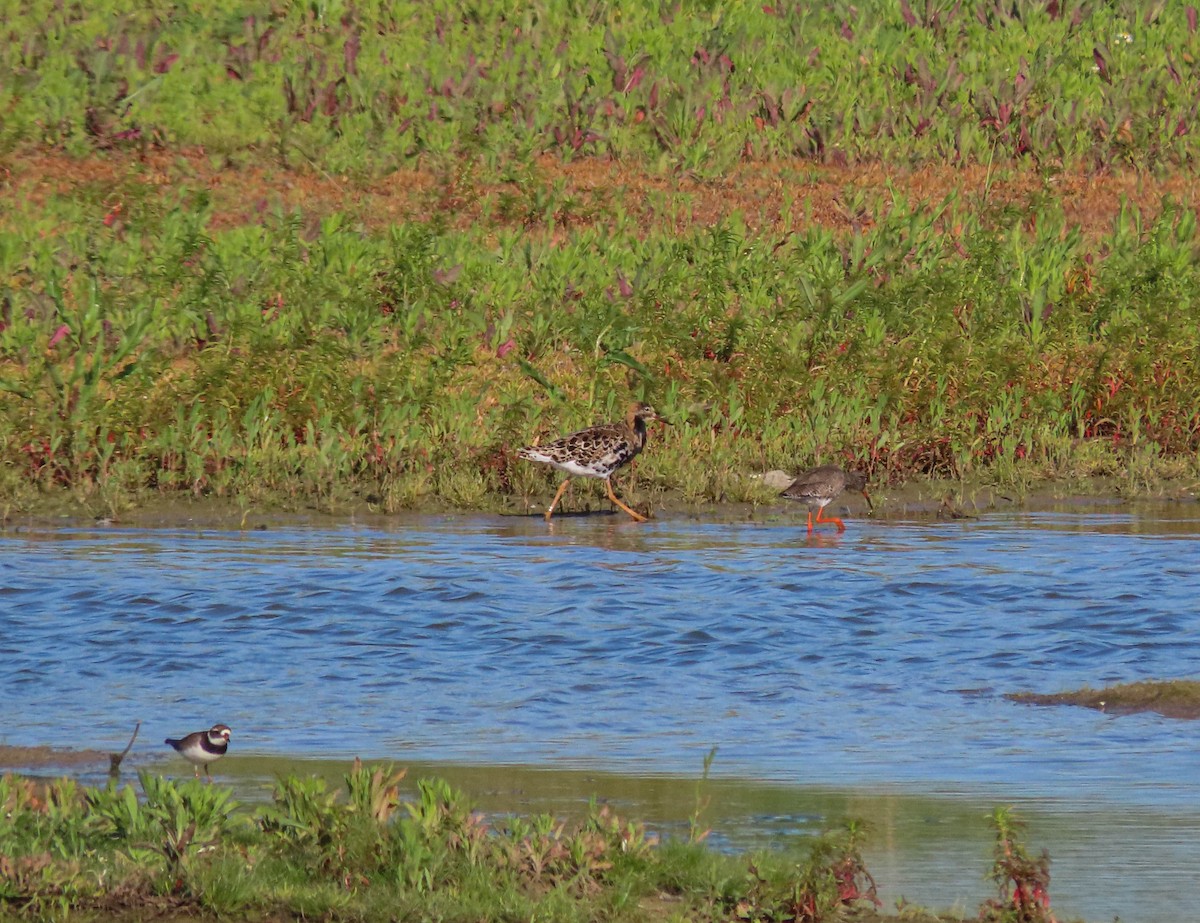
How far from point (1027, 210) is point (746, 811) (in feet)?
40.2

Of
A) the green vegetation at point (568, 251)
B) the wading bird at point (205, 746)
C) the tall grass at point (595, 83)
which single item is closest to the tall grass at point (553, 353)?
the green vegetation at point (568, 251)

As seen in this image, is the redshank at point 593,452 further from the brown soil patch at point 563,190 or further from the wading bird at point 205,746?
the wading bird at point 205,746

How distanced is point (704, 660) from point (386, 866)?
4206 millimetres

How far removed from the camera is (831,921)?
5.41m

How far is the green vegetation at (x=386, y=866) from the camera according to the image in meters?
5.39

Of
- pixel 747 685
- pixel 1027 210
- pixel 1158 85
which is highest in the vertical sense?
pixel 1158 85

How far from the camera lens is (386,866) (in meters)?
5.61

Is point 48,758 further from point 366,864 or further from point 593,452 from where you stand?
point 593,452

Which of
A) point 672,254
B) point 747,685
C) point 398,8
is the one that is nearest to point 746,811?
point 747,685

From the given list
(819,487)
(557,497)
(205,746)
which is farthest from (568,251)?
(205,746)

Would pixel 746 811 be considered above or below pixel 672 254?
below

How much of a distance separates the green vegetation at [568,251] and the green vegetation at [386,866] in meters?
7.74

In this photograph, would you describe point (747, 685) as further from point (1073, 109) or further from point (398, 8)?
Result: point (398, 8)

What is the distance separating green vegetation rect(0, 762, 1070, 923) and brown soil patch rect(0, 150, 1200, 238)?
38.9 ft
